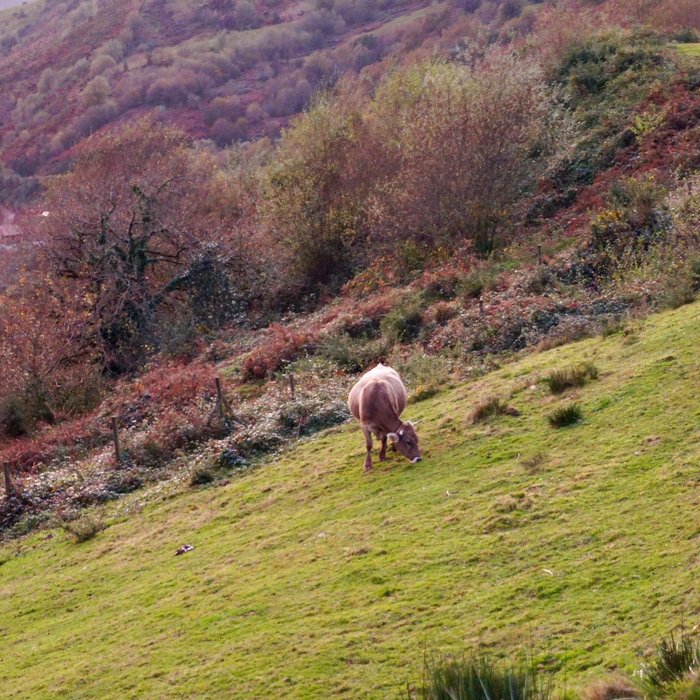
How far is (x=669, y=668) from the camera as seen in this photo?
6555 millimetres

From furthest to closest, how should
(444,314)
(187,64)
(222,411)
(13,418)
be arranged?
1. (187,64)
2. (13,418)
3. (444,314)
4. (222,411)

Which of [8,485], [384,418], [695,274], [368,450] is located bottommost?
[695,274]

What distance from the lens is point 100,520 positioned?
744 inches

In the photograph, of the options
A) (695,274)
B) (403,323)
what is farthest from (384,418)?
(403,323)

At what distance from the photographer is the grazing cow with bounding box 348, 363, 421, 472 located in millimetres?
15672

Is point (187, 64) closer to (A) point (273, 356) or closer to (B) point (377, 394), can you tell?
(A) point (273, 356)

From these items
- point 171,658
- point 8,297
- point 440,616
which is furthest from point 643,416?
point 8,297

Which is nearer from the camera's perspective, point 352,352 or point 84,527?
point 84,527

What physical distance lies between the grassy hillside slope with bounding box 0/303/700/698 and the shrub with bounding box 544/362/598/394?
0.24 meters

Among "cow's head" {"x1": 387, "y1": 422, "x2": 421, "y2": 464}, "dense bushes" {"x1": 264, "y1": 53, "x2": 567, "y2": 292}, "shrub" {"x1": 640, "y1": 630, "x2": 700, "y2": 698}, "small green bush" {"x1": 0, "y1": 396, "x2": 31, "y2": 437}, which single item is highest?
"dense bushes" {"x1": 264, "y1": 53, "x2": 567, "y2": 292}

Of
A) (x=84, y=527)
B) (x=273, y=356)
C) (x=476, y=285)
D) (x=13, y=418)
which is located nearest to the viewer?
(x=84, y=527)

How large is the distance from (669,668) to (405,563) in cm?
509

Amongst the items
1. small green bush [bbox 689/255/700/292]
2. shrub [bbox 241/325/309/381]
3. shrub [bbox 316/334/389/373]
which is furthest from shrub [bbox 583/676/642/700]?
shrub [bbox 241/325/309/381]

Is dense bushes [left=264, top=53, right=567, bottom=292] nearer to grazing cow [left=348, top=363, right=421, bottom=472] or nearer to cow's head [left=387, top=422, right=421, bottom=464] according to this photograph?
grazing cow [left=348, top=363, right=421, bottom=472]
